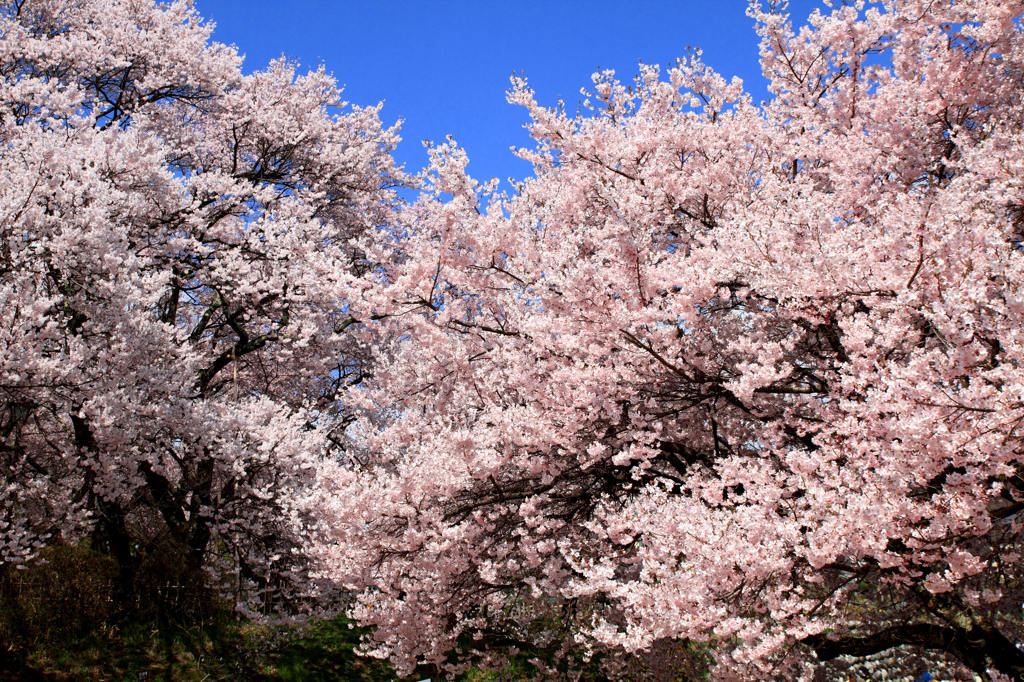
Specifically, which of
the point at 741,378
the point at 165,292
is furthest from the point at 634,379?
the point at 165,292

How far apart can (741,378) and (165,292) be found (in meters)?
10.6

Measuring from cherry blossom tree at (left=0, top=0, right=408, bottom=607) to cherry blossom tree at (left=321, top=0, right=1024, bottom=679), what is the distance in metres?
2.51

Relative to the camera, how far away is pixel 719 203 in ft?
25.7

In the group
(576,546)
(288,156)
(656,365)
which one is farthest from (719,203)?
(288,156)

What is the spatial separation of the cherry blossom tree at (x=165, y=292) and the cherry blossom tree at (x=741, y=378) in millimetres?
2515

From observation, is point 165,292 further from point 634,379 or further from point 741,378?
point 741,378

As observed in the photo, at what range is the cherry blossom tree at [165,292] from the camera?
28.4ft

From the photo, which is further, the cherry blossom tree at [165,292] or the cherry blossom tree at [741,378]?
the cherry blossom tree at [165,292]

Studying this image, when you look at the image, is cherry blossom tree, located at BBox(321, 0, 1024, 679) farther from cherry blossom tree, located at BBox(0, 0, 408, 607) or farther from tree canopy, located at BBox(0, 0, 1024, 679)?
cherry blossom tree, located at BBox(0, 0, 408, 607)

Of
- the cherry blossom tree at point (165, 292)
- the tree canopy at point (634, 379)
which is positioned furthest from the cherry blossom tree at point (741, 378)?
the cherry blossom tree at point (165, 292)

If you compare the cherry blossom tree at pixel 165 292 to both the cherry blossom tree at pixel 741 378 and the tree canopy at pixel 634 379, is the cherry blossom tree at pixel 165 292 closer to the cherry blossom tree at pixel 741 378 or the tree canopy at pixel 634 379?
the tree canopy at pixel 634 379

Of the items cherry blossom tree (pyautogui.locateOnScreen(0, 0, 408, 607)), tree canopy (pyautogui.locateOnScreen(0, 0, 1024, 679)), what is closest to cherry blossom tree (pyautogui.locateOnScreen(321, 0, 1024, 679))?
tree canopy (pyautogui.locateOnScreen(0, 0, 1024, 679))

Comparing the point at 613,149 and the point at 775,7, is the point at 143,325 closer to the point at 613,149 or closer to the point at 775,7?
the point at 613,149

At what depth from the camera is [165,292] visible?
1207 cm
